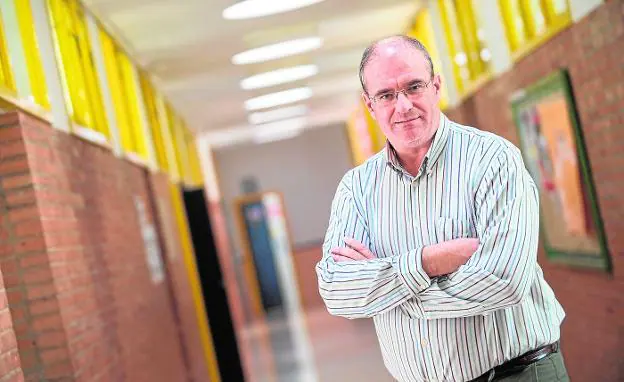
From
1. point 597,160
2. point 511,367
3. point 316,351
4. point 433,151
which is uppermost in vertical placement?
point 433,151

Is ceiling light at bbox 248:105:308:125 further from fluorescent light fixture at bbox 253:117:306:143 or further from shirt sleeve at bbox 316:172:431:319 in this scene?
shirt sleeve at bbox 316:172:431:319

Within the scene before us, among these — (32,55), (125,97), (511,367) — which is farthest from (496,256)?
(125,97)

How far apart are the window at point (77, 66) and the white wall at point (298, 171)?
14546 millimetres

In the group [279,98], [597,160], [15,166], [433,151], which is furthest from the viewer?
[279,98]

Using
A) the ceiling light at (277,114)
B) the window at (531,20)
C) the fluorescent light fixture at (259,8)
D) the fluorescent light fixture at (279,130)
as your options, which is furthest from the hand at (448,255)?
the fluorescent light fixture at (279,130)

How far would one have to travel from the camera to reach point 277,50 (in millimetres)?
10641

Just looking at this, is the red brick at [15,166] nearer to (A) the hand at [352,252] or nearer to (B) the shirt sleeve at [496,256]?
(A) the hand at [352,252]

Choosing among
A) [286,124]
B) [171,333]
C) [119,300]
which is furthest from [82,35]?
[286,124]

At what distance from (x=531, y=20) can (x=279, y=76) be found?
260 inches

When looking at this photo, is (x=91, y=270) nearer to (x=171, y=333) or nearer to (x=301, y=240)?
(x=171, y=333)

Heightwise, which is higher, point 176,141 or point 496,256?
point 176,141

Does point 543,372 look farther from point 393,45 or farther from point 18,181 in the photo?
point 18,181

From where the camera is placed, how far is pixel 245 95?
13.6 m

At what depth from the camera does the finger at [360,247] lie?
250cm
